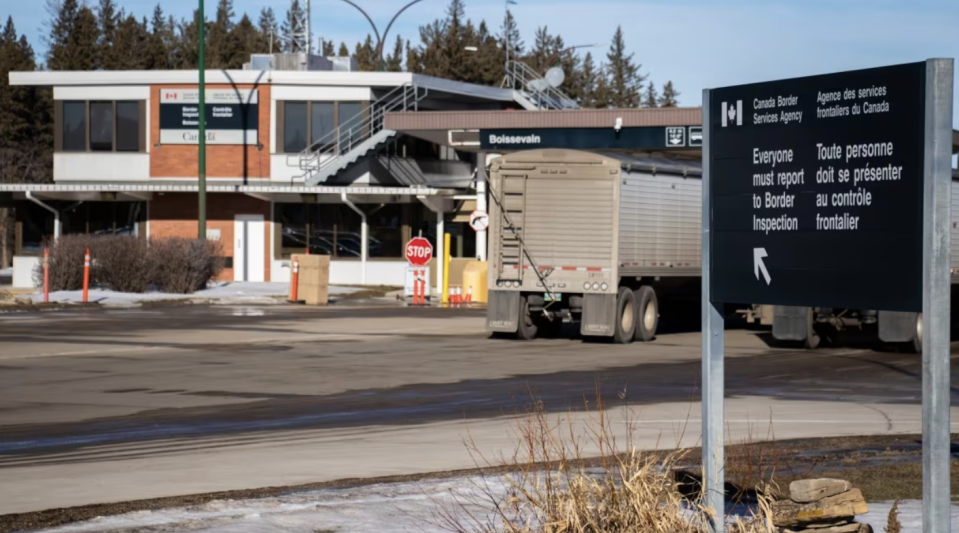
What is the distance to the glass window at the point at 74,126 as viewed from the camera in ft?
164

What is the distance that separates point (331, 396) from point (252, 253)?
33.6m

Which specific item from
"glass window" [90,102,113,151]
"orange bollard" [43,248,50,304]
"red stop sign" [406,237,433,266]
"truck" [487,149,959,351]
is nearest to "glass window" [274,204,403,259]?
"glass window" [90,102,113,151]

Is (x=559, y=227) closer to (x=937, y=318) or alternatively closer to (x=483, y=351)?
(x=483, y=351)

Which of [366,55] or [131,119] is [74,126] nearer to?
[131,119]

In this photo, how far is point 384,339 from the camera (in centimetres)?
2505

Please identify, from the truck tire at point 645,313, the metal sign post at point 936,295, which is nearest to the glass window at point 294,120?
the truck tire at point 645,313

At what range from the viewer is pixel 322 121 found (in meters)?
48.7

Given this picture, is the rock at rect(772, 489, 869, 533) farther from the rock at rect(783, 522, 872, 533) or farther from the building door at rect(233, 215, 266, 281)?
the building door at rect(233, 215, 266, 281)

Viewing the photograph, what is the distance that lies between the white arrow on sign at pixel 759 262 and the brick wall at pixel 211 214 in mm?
43144

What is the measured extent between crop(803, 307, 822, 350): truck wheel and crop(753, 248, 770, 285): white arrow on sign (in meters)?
17.6

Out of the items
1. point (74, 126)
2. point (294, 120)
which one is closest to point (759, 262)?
point (294, 120)

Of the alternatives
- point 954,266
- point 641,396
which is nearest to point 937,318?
point 641,396

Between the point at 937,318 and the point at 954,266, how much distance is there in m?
21.2

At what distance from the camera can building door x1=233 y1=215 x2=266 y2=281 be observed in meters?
49.0
